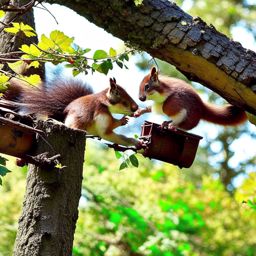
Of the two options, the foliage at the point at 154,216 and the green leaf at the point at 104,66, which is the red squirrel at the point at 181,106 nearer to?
the green leaf at the point at 104,66

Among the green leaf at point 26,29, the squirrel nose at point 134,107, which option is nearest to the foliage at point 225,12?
the squirrel nose at point 134,107

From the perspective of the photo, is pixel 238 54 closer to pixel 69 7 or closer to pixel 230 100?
pixel 230 100

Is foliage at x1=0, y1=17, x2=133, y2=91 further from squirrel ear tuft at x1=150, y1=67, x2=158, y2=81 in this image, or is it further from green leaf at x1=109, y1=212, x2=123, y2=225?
green leaf at x1=109, y1=212, x2=123, y2=225

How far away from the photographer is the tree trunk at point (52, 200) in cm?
254

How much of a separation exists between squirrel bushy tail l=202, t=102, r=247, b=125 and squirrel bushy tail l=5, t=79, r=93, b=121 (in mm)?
660

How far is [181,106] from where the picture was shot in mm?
3049

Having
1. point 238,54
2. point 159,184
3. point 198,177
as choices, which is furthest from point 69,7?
point 198,177

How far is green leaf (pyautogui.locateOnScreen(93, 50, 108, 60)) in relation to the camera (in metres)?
2.36

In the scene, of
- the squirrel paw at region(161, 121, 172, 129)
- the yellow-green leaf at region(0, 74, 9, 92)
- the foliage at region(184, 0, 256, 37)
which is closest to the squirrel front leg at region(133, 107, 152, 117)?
the squirrel paw at region(161, 121, 172, 129)

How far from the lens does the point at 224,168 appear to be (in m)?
11.5

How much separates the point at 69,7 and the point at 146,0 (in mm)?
312

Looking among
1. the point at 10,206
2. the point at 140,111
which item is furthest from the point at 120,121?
the point at 10,206

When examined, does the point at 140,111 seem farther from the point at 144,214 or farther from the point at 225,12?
the point at 225,12

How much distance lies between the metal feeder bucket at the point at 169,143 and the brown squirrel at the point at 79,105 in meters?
0.06
